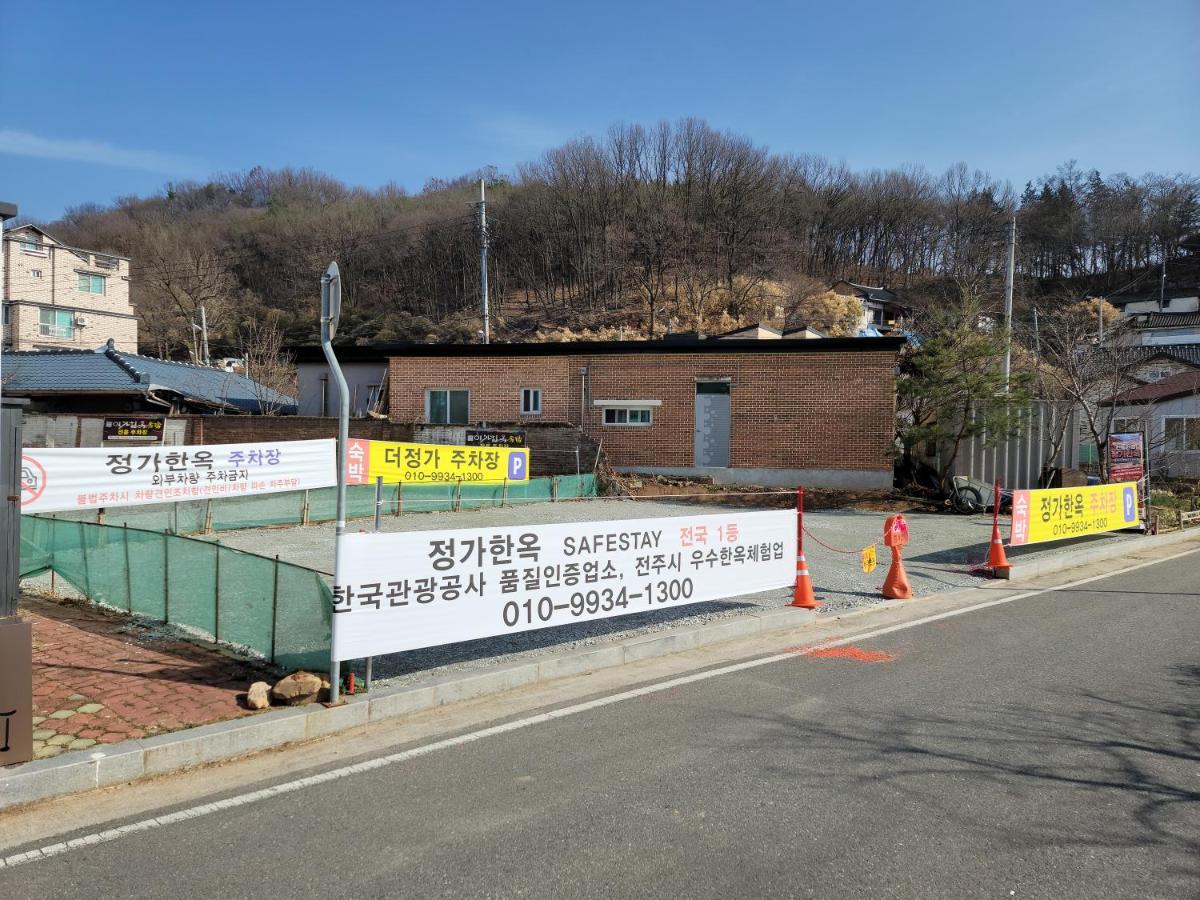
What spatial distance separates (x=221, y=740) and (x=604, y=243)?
7050 cm

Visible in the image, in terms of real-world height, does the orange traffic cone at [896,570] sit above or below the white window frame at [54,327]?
below

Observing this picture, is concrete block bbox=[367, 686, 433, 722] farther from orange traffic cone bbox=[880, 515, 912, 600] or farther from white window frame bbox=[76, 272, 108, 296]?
white window frame bbox=[76, 272, 108, 296]

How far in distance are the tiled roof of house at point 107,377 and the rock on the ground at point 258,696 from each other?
2742cm

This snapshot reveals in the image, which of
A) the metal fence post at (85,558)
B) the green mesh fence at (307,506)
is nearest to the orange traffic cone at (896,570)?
the metal fence post at (85,558)

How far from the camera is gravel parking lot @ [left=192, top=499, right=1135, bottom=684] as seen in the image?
7.67 m

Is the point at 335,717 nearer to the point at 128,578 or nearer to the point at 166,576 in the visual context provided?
the point at 166,576

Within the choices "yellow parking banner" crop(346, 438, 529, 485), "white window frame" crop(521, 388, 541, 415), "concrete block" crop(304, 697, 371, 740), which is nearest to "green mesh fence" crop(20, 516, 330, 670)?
"concrete block" crop(304, 697, 371, 740)

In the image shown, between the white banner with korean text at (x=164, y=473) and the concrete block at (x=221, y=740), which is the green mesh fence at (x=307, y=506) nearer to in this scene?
the white banner with korean text at (x=164, y=473)

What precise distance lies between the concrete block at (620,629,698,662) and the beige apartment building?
183 feet

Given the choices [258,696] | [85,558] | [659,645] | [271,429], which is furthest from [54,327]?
[659,645]

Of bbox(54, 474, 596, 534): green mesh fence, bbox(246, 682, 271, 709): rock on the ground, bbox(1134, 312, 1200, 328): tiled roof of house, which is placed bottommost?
bbox(246, 682, 271, 709): rock on the ground

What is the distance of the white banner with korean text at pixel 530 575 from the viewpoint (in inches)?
246

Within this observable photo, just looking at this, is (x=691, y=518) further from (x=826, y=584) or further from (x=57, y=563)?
(x=57, y=563)

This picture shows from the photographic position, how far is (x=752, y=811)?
4477 millimetres
